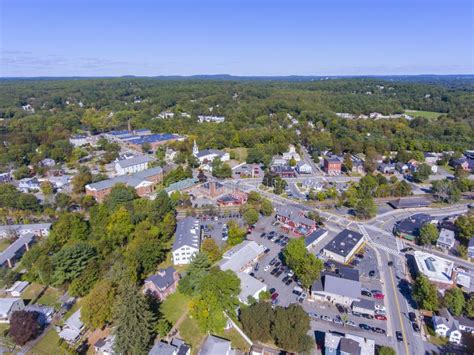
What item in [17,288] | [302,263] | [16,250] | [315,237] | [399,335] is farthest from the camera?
[315,237]

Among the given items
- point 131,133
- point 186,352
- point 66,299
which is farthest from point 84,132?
point 186,352

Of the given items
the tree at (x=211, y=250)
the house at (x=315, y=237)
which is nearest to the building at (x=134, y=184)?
the tree at (x=211, y=250)

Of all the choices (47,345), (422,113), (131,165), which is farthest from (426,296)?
(422,113)

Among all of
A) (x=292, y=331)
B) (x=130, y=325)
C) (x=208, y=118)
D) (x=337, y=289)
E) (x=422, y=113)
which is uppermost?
(x=422, y=113)

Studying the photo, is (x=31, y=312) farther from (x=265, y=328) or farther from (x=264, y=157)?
(x=264, y=157)

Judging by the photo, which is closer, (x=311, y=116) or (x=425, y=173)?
(x=425, y=173)

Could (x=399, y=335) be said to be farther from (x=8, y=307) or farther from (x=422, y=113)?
(x=422, y=113)

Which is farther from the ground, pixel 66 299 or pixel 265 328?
pixel 265 328
